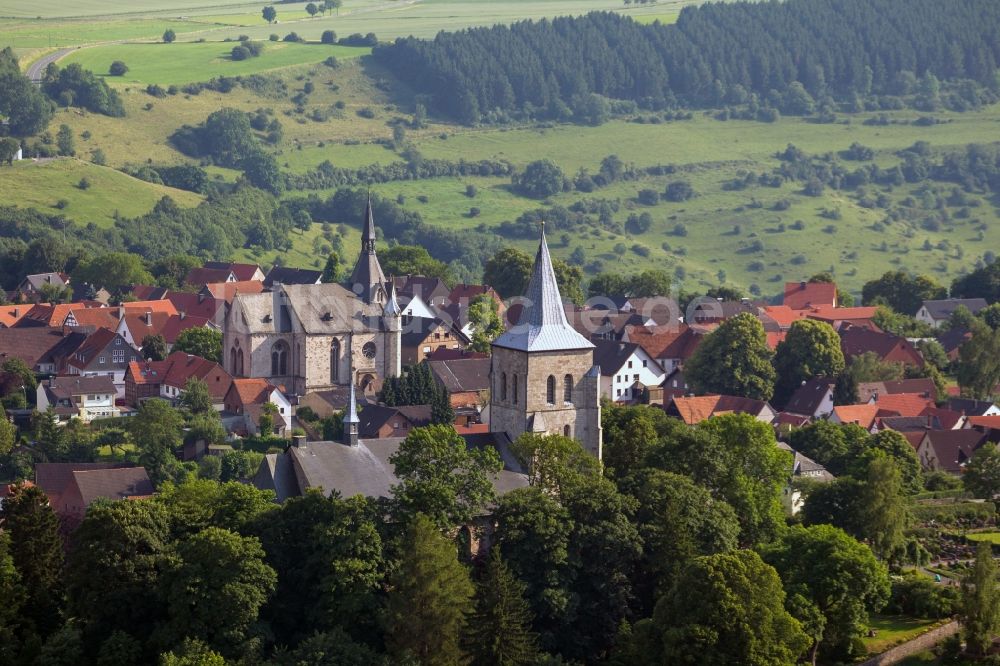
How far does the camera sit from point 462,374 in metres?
97.4

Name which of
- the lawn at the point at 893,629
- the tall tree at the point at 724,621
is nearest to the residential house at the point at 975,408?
the lawn at the point at 893,629

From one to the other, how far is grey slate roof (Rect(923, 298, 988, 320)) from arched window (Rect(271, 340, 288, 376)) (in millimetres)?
43803

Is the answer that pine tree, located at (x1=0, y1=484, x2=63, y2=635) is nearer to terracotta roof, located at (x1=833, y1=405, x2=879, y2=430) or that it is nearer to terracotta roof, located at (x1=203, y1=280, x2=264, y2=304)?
terracotta roof, located at (x1=833, y1=405, x2=879, y2=430)

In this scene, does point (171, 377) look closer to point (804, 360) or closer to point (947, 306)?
point (804, 360)

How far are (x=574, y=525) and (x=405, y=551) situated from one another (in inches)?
241

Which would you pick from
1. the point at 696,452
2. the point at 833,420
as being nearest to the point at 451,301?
the point at 833,420

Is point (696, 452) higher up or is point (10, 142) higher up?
point (10, 142)

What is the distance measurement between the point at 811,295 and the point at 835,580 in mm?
67533

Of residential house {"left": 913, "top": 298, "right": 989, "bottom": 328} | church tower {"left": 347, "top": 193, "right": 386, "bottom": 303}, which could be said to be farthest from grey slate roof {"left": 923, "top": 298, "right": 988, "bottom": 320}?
church tower {"left": 347, "top": 193, "right": 386, "bottom": 303}

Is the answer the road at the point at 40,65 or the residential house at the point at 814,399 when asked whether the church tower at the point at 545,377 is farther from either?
the road at the point at 40,65

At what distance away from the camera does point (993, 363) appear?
10256 cm

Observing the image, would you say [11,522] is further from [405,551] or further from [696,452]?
[696,452]

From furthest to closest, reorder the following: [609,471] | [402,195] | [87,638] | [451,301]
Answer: [402,195] → [451,301] → [609,471] → [87,638]

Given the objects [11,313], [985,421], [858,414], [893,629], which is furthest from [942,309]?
[893,629]
